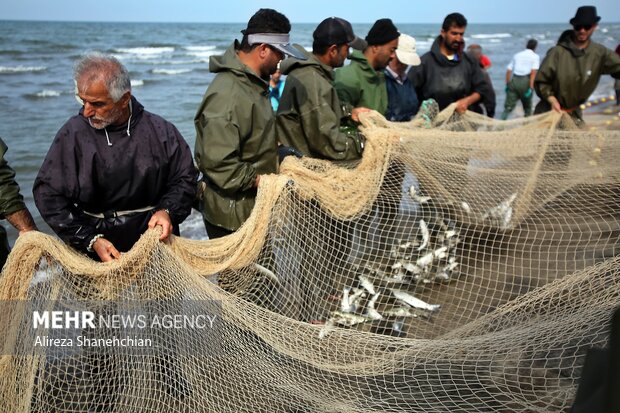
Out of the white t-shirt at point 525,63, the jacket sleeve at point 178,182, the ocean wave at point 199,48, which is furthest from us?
the ocean wave at point 199,48

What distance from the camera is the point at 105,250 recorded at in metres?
3.24

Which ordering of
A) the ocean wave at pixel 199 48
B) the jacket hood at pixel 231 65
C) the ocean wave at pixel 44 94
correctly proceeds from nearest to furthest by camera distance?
the jacket hood at pixel 231 65 → the ocean wave at pixel 44 94 → the ocean wave at pixel 199 48

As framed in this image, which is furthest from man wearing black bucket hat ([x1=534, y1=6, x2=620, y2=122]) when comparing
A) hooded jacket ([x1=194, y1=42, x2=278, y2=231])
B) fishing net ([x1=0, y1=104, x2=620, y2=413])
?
hooded jacket ([x1=194, y1=42, x2=278, y2=231])

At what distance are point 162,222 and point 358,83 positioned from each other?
8.20ft

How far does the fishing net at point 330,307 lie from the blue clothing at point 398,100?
3.25 ft

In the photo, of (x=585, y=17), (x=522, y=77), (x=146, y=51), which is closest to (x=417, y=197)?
(x=585, y=17)

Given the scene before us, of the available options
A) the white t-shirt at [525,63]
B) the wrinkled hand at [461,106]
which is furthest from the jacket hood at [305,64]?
the white t-shirt at [525,63]

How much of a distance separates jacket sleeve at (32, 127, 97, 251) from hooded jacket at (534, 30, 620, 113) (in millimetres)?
5460

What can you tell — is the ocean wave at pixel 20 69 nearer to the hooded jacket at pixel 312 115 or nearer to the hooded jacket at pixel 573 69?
the hooded jacket at pixel 573 69

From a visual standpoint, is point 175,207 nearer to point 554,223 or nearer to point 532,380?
point 532,380

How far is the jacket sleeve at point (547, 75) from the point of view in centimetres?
674

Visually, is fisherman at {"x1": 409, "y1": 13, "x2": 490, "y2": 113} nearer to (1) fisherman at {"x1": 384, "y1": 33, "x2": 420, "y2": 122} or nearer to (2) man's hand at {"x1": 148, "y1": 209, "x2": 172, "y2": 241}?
(1) fisherman at {"x1": 384, "y1": 33, "x2": 420, "y2": 122}

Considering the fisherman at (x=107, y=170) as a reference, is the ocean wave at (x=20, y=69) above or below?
below

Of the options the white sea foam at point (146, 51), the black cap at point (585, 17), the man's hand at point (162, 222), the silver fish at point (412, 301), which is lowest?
the white sea foam at point (146, 51)
